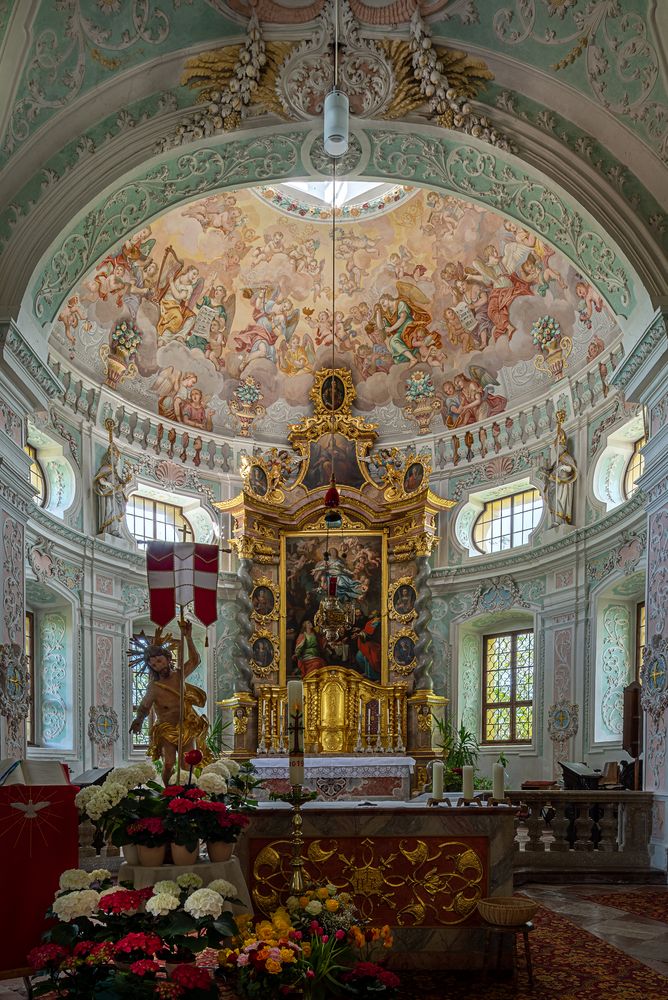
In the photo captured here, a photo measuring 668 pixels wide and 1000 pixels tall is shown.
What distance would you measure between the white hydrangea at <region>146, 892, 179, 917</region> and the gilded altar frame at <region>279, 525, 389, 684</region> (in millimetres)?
14791

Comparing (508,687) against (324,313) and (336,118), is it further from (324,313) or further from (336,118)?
(336,118)

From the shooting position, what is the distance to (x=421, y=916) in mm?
7465

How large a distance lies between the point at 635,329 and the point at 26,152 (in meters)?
8.07

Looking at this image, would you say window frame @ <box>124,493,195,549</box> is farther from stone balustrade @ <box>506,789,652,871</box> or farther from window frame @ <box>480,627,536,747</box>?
stone balustrade @ <box>506,789,652,871</box>

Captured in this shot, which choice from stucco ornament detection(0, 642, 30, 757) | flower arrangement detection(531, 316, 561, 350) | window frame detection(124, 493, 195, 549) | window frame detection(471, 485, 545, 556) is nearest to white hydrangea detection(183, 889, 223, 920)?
stucco ornament detection(0, 642, 30, 757)

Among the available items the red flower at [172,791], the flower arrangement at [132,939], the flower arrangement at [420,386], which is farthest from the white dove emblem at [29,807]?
the flower arrangement at [420,386]

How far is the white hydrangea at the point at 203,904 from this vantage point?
459 centimetres

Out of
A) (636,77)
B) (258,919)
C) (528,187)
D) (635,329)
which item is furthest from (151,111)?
(258,919)

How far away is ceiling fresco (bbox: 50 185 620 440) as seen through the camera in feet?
61.9

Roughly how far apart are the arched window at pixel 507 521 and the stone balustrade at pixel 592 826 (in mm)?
7719

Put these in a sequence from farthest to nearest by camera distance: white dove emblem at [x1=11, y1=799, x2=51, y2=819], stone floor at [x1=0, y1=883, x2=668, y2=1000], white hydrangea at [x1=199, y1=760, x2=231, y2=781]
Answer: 1. stone floor at [x1=0, y1=883, x2=668, y2=1000]
2. white hydrangea at [x1=199, y1=760, x2=231, y2=781]
3. white dove emblem at [x1=11, y1=799, x2=51, y2=819]

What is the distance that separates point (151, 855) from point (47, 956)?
1.47 m

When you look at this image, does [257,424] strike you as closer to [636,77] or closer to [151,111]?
[151,111]

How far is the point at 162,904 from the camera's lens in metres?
4.63
